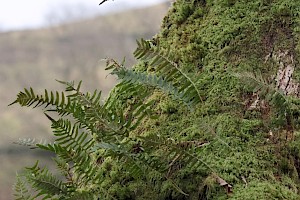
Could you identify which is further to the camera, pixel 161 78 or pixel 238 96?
pixel 238 96

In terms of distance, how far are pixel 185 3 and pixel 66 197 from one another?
0.81m

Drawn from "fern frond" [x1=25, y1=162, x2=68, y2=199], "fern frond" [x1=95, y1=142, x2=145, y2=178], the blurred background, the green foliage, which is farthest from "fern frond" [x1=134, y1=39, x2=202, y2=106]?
the blurred background

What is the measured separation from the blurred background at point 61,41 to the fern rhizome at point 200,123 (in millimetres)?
2308

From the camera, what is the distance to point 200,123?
3.34ft

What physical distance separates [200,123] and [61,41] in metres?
3.26

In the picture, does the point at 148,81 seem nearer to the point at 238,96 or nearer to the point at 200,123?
the point at 200,123

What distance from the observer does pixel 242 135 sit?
1.10 meters

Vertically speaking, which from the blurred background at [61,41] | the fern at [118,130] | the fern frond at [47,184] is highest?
the blurred background at [61,41]

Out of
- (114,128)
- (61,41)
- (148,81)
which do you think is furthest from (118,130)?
(61,41)

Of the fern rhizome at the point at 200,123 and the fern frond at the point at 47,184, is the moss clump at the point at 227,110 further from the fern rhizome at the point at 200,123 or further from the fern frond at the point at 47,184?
the fern frond at the point at 47,184

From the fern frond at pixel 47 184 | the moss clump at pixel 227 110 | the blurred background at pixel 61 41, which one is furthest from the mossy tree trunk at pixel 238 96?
the blurred background at pixel 61 41

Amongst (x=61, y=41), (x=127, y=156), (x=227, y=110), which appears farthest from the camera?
(x=61, y=41)

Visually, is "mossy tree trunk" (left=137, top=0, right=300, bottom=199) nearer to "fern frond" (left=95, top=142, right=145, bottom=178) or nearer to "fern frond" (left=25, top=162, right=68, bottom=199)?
"fern frond" (left=95, top=142, right=145, bottom=178)

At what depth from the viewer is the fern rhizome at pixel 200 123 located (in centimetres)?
102
